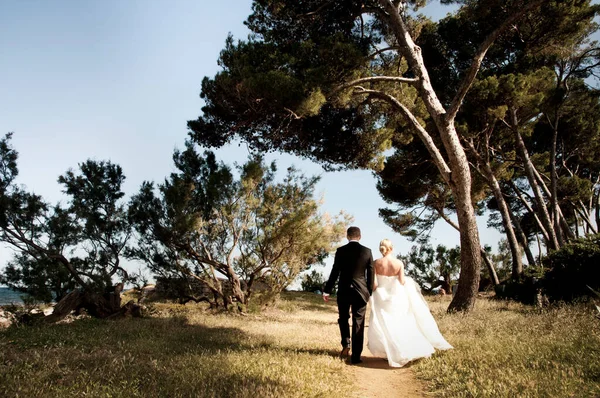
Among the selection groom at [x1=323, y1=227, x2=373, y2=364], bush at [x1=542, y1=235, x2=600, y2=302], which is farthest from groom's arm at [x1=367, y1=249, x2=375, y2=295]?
bush at [x1=542, y1=235, x2=600, y2=302]

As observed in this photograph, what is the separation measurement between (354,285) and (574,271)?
1028 cm

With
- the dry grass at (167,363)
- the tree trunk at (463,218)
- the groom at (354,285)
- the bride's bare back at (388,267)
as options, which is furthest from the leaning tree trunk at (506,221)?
the groom at (354,285)

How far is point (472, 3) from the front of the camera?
15281 millimetres

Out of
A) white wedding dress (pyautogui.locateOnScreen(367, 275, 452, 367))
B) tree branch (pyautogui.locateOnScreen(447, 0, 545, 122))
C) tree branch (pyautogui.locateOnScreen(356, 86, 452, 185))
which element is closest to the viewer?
white wedding dress (pyautogui.locateOnScreen(367, 275, 452, 367))

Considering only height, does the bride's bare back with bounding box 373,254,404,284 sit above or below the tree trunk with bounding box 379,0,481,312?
below

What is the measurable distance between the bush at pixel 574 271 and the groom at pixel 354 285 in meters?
9.02

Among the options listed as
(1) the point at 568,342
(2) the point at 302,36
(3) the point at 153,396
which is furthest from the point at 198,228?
(1) the point at 568,342

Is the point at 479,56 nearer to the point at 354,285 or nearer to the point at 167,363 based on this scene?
the point at 354,285

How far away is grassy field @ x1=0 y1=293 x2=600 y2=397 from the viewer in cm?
430

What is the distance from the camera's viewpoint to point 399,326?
20.9 feet

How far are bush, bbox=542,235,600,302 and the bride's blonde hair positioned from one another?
27.7 ft

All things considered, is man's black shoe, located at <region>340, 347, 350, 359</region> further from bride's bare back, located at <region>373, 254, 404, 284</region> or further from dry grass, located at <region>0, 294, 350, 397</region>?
bride's bare back, located at <region>373, 254, 404, 284</region>

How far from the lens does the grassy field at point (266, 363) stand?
430cm

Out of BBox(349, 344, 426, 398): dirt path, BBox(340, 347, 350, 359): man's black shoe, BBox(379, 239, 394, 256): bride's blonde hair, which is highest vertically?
BBox(379, 239, 394, 256): bride's blonde hair
